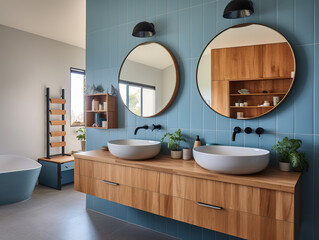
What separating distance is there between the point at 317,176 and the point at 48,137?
4.01 meters

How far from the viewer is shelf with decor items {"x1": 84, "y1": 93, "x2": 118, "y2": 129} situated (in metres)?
2.83

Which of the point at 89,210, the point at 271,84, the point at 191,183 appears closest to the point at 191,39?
the point at 271,84

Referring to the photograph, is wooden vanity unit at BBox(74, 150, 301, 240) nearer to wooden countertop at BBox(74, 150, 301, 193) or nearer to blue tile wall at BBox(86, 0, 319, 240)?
wooden countertop at BBox(74, 150, 301, 193)

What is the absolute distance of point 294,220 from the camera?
146cm

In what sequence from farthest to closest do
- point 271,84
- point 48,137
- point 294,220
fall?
point 48,137, point 271,84, point 294,220

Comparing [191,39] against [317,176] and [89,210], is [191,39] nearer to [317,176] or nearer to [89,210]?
[317,176]

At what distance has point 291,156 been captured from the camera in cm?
172

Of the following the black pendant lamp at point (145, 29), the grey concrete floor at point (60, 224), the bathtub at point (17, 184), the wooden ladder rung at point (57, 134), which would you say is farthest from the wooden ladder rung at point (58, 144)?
the black pendant lamp at point (145, 29)

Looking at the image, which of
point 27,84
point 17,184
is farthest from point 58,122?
point 17,184

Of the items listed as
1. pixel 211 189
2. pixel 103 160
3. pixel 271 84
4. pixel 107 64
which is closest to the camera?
pixel 211 189

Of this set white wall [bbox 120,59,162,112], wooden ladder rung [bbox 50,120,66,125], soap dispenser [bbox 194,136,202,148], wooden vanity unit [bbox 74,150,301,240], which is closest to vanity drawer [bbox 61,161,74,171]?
wooden ladder rung [bbox 50,120,66,125]

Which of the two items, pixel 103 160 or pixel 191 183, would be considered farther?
pixel 103 160

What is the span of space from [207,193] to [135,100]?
4.54 ft

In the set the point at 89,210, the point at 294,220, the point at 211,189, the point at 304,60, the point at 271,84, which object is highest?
the point at 304,60
